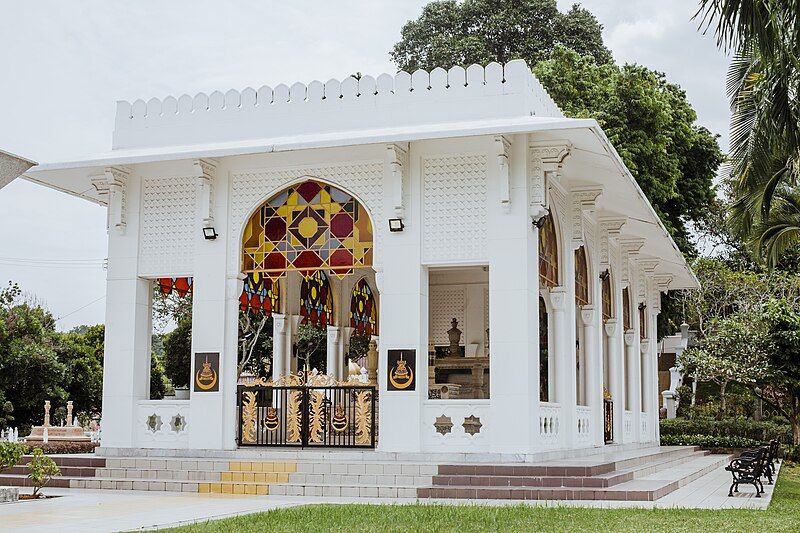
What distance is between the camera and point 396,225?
45.8 feet

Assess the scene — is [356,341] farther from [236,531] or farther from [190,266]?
[236,531]

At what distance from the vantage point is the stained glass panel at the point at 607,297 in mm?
Result: 19703

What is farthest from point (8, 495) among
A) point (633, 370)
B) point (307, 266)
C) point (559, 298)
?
point (633, 370)

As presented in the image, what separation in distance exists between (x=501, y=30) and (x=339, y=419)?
80.6 feet

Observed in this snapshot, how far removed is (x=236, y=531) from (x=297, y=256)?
6537 millimetres

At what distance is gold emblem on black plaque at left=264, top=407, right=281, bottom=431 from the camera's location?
48.3 ft

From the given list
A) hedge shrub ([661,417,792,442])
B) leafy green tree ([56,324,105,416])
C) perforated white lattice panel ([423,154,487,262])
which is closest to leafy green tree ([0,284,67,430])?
leafy green tree ([56,324,105,416])

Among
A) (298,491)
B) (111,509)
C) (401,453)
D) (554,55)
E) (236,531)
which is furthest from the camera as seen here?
(554,55)

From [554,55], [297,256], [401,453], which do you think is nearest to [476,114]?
[297,256]

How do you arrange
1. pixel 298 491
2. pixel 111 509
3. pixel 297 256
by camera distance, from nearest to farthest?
1. pixel 111 509
2. pixel 298 491
3. pixel 297 256

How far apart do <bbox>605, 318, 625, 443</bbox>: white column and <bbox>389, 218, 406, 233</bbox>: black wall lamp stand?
7403 millimetres

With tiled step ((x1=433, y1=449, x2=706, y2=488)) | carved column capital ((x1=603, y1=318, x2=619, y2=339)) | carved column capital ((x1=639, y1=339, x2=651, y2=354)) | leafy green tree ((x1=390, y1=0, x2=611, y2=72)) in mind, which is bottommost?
tiled step ((x1=433, y1=449, x2=706, y2=488))

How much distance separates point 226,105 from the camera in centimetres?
1534

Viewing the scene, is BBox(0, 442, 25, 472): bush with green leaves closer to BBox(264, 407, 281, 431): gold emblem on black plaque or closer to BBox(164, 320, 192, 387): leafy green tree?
BBox(264, 407, 281, 431): gold emblem on black plaque
